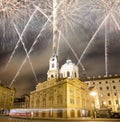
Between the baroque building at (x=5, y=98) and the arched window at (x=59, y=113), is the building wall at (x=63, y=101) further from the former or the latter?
the baroque building at (x=5, y=98)

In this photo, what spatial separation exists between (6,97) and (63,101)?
44.3m

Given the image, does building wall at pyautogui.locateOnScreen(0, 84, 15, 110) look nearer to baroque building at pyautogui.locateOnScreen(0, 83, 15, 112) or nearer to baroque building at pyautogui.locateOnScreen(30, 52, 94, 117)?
baroque building at pyautogui.locateOnScreen(0, 83, 15, 112)

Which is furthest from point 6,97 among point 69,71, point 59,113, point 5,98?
point 59,113

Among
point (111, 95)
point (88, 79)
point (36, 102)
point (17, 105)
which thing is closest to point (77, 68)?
point (88, 79)

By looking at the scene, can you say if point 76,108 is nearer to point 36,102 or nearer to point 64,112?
point 64,112

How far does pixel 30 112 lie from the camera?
47844 mm

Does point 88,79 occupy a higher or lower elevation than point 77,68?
lower

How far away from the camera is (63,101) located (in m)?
38.6

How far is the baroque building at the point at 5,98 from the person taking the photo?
6895 centimetres

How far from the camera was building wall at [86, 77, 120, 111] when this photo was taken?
202 feet

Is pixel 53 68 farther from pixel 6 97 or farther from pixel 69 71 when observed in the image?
pixel 6 97

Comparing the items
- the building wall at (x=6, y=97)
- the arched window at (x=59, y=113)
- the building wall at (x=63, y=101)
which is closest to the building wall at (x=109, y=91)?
the building wall at (x=63, y=101)

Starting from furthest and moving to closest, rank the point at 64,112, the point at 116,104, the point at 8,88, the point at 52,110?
the point at 8,88
the point at 116,104
the point at 52,110
the point at 64,112

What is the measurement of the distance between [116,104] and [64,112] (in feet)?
106
